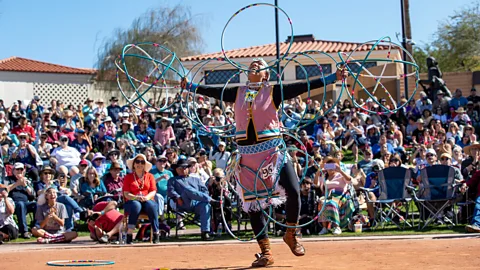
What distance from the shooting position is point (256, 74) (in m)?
8.79

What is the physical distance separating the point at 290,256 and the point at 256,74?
2.38 m

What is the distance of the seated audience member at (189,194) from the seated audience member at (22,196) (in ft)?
8.26

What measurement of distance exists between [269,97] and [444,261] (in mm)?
2609

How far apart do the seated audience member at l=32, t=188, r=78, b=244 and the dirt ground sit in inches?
43.9

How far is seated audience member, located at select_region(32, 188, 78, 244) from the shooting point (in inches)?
524

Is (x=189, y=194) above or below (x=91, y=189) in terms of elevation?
below

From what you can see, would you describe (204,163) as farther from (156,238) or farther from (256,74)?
(256,74)

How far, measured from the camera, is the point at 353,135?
19.5 metres

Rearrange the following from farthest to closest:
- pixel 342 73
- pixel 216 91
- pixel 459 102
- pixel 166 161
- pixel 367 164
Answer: pixel 459 102 → pixel 367 164 → pixel 166 161 → pixel 216 91 → pixel 342 73

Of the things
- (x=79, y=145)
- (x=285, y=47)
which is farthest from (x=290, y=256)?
(x=285, y=47)

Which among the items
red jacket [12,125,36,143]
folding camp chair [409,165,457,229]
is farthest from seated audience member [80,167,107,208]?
folding camp chair [409,165,457,229]

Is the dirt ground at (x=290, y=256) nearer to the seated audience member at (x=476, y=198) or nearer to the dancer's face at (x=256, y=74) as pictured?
the seated audience member at (x=476, y=198)

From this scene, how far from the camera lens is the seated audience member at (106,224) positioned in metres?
13.1

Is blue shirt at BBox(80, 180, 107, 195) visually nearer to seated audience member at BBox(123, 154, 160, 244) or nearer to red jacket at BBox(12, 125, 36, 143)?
seated audience member at BBox(123, 154, 160, 244)
